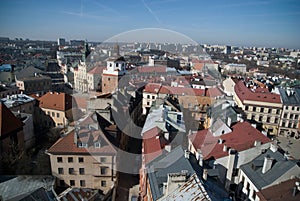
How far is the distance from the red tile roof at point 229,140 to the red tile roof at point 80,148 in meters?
6.48

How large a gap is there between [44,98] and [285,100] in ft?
102

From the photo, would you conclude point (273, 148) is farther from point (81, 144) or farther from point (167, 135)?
point (81, 144)

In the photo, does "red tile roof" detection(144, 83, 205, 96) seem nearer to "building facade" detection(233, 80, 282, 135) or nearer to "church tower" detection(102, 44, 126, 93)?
"church tower" detection(102, 44, 126, 93)

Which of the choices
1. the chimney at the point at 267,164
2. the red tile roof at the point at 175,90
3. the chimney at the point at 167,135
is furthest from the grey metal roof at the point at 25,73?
the chimney at the point at 267,164

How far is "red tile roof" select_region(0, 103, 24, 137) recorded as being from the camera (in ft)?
60.5

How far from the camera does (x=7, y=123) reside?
19.0 m

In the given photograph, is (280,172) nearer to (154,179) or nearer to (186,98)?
(154,179)

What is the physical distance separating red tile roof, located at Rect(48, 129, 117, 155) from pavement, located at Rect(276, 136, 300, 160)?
19715mm

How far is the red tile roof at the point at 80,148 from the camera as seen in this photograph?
1570cm

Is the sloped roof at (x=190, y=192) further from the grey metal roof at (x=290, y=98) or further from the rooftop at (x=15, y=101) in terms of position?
the grey metal roof at (x=290, y=98)

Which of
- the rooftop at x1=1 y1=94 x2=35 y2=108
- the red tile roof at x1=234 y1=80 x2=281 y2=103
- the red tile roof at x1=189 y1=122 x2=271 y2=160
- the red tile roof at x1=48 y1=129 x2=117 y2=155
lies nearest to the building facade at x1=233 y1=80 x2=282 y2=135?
the red tile roof at x1=234 y1=80 x2=281 y2=103

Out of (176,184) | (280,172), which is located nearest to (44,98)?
(176,184)

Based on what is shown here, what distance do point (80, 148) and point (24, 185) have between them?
4453mm

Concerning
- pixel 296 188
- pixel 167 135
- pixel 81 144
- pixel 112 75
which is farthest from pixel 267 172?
pixel 112 75
